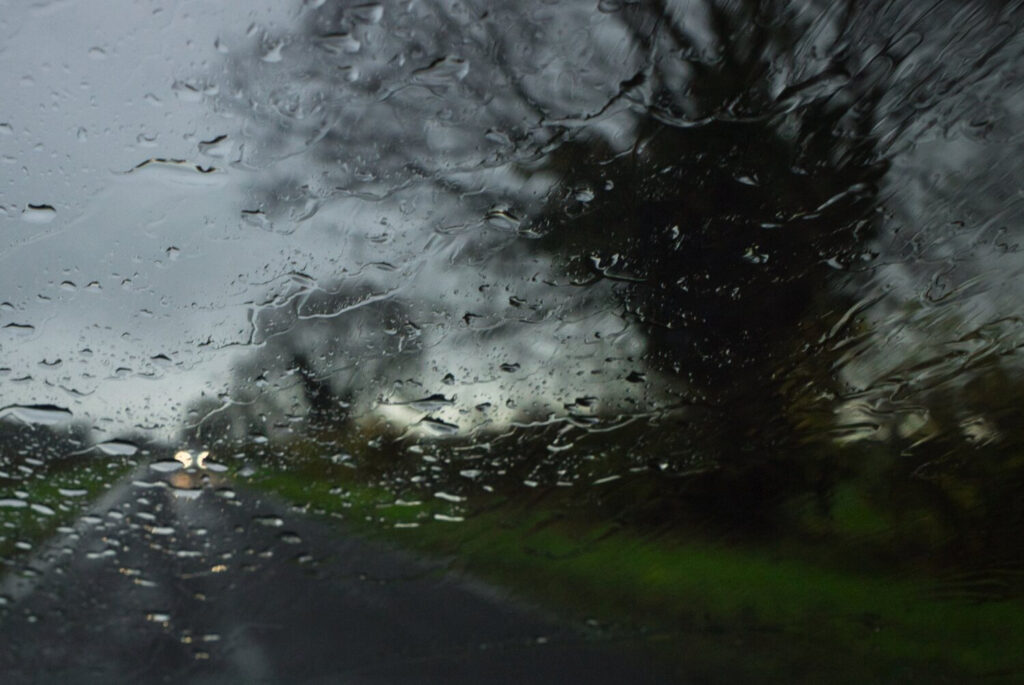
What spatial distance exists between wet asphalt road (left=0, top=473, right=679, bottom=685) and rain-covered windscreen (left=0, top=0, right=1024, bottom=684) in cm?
3

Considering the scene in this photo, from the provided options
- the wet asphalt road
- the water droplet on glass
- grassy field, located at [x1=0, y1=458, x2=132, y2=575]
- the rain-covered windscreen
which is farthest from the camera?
the wet asphalt road

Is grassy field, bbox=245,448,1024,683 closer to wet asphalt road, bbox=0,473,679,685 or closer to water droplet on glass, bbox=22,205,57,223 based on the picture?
wet asphalt road, bbox=0,473,679,685

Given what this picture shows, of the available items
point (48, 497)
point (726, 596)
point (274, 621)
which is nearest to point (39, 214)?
point (48, 497)

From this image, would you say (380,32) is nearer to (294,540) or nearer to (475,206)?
(475,206)

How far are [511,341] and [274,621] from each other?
2.96 m

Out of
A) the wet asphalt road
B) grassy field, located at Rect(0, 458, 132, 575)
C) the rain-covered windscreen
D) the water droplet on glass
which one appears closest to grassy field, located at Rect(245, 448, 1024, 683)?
the rain-covered windscreen

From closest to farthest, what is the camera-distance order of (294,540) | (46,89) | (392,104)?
1. (46,89)
2. (392,104)
3. (294,540)

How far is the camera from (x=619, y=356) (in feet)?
15.3

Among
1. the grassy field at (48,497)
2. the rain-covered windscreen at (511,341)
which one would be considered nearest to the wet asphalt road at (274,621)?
the rain-covered windscreen at (511,341)

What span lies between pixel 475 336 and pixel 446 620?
97.5 inches

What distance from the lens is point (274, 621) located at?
5840 millimetres

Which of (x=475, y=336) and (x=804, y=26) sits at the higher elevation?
(x=804, y=26)

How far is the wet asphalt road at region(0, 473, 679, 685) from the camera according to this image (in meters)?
5.52

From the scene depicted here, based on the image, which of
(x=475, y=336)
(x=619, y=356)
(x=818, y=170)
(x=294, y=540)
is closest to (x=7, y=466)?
(x=294, y=540)
